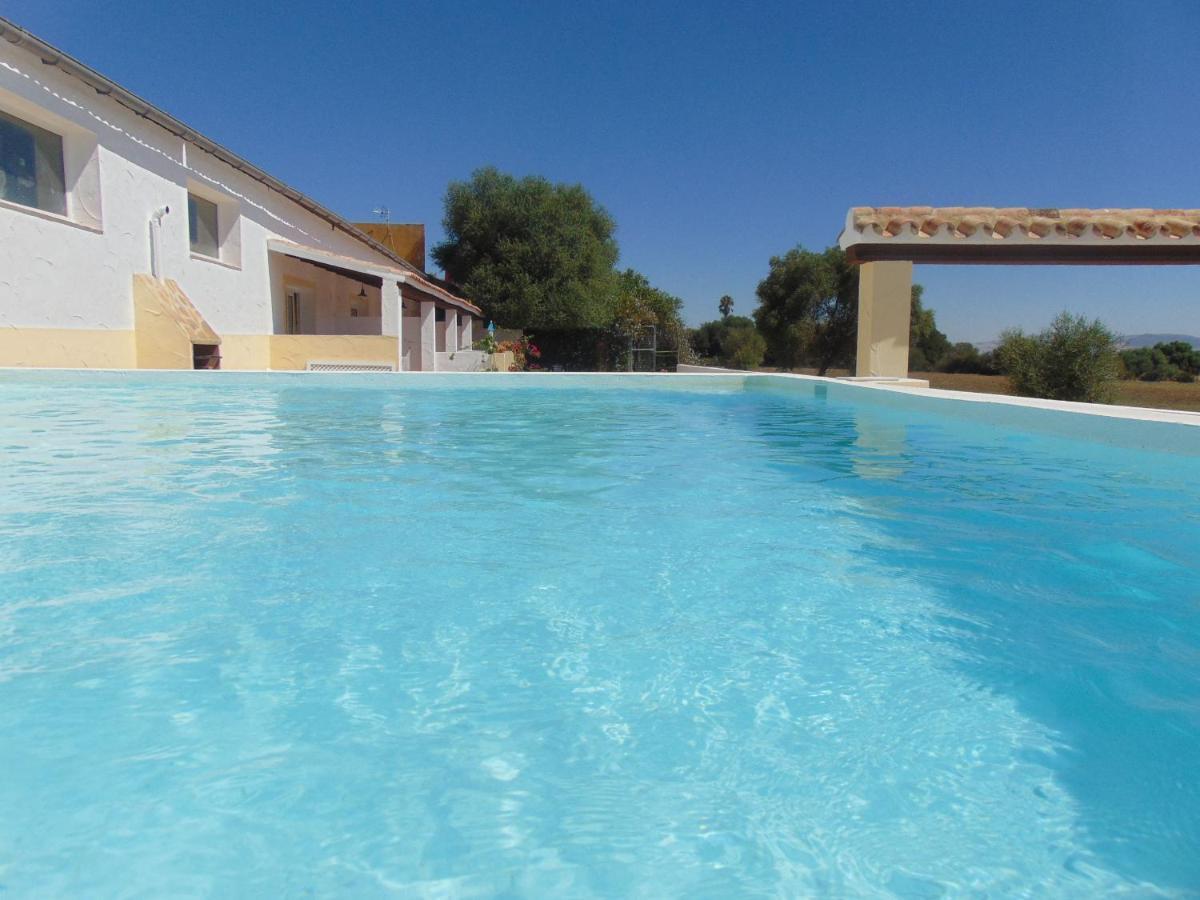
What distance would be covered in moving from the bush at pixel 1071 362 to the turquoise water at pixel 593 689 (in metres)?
9.17

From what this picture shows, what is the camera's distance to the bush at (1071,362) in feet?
39.9

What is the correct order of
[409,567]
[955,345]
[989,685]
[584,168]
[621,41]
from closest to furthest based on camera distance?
[989,685], [409,567], [621,41], [584,168], [955,345]

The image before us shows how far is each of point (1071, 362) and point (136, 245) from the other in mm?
15943

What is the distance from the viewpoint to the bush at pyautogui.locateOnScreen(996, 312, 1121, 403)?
12.2 m

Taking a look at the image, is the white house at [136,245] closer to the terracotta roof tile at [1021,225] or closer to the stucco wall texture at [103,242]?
the stucco wall texture at [103,242]

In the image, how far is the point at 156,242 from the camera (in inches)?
503

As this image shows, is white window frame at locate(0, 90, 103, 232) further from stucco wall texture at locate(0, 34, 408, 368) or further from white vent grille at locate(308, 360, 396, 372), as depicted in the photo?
white vent grille at locate(308, 360, 396, 372)

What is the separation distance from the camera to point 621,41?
22.0 meters

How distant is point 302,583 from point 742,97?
84.2ft

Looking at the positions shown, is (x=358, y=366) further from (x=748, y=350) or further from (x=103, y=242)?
(x=748, y=350)

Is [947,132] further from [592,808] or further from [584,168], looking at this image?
[592,808]

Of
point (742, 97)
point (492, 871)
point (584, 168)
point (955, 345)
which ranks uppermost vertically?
point (742, 97)

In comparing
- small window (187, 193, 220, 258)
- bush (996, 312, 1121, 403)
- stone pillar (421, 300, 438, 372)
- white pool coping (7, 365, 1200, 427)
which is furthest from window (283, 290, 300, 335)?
bush (996, 312, 1121, 403)

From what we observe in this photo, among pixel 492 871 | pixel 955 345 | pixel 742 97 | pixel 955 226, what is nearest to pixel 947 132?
pixel 742 97
